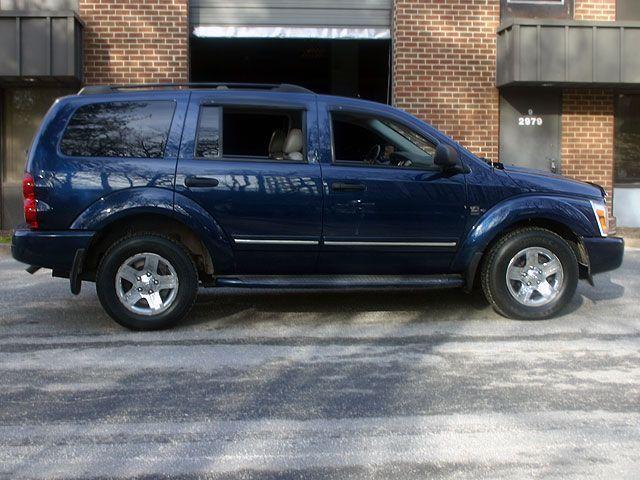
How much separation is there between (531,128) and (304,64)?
6.65 m

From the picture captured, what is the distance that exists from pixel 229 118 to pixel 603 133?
28.7ft

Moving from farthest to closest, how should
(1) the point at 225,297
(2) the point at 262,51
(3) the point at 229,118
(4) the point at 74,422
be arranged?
(2) the point at 262,51, (1) the point at 225,297, (3) the point at 229,118, (4) the point at 74,422

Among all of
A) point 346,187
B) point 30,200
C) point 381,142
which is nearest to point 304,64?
point 381,142

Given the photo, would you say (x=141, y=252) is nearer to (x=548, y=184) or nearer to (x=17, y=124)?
(x=548, y=184)

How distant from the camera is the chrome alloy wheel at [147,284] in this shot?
6.41m

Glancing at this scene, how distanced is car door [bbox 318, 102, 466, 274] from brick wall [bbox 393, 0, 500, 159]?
6.52 metres

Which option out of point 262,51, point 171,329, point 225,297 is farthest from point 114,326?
point 262,51

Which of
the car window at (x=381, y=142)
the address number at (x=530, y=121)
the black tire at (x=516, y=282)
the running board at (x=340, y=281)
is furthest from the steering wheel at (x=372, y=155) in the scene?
the address number at (x=530, y=121)

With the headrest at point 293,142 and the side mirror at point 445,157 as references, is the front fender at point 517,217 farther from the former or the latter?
the headrest at point 293,142

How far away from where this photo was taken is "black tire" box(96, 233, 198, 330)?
637 cm

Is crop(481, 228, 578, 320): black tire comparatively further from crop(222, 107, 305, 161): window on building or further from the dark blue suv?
crop(222, 107, 305, 161): window on building

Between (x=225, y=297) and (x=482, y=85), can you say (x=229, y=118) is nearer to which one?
(x=225, y=297)

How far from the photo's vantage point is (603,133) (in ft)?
44.3

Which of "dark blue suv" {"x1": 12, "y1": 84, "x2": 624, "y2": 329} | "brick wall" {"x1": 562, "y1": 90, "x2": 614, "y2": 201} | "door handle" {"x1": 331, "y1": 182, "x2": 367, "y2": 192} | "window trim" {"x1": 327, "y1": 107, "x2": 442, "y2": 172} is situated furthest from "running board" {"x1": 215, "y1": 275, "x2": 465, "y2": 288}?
"brick wall" {"x1": 562, "y1": 90, "x2": 614, "y2": 201}
